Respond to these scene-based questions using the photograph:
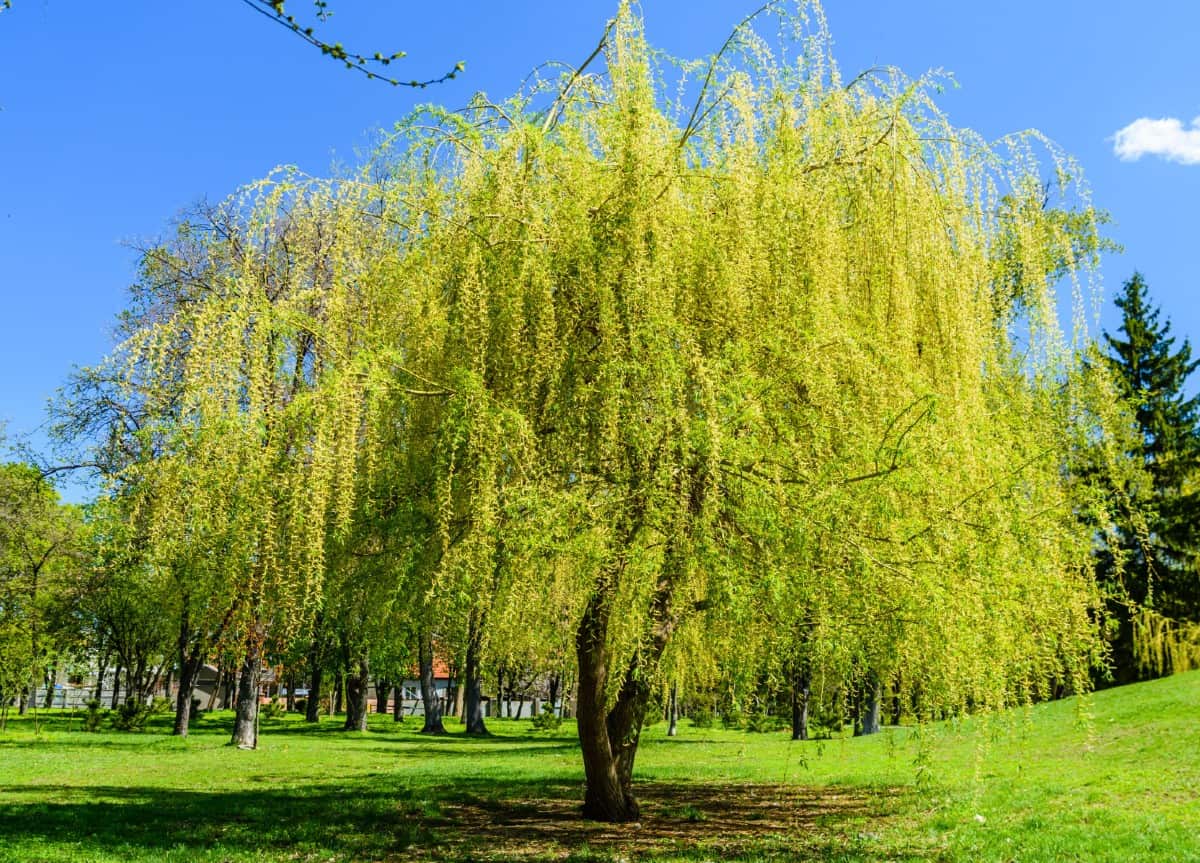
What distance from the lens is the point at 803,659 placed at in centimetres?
700

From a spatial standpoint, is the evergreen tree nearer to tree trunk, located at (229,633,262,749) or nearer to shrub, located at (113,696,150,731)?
tree trunk, located at (229,633,262,749)

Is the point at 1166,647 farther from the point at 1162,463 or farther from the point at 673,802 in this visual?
the point at 673,802

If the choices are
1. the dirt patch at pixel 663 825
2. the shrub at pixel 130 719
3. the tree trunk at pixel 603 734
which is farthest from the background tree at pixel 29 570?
the tree trunk at pixel 603 734

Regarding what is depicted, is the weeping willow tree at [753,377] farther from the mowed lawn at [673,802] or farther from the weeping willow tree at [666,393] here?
the mowed lawn at [673,802]

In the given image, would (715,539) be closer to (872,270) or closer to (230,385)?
(872,270)

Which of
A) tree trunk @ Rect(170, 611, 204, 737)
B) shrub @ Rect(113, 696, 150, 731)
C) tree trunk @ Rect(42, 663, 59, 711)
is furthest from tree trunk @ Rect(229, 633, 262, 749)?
tree trunk @ Rect(42, 663, 59, 711)

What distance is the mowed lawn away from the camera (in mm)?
7082

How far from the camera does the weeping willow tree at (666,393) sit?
5930mm

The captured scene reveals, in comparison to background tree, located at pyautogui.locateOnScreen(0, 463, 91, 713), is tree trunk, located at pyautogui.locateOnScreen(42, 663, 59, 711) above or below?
below

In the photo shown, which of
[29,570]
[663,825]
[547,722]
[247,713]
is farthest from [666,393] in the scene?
[547,722]

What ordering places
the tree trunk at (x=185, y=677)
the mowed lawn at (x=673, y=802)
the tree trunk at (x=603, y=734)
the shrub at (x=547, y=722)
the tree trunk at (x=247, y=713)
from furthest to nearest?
1. the shrub at (x=547, y=722)
2. the tree trunk at (x=185, y=677)
3. the tree trunk at (x=247, y=713)
4. the tree trunk at (x=603, y=734)
5. the mowed lawn at (x=673, y=802)

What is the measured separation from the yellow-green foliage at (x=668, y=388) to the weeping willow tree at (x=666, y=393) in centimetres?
3

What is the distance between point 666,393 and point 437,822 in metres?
5.37

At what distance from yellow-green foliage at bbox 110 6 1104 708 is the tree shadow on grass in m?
1.71
